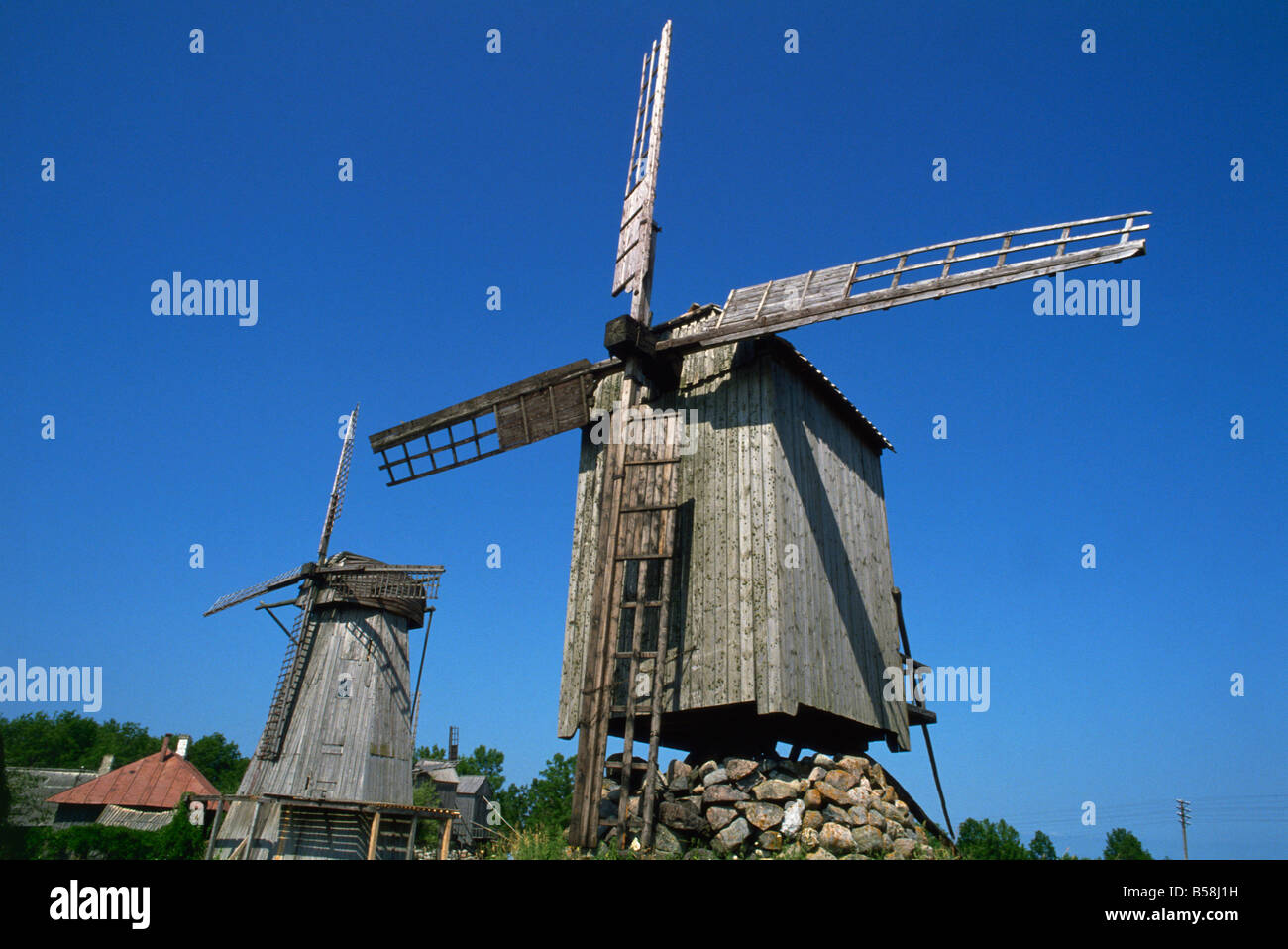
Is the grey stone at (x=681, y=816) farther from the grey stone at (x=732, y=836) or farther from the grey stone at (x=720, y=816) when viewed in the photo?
the grey stone at (x=732, y=836)

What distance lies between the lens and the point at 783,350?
43.7 ft

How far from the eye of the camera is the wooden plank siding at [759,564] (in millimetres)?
11883

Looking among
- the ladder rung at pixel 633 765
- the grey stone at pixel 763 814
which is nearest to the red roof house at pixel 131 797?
the ladder rung at pixel 633 765

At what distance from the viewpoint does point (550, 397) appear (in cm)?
1456

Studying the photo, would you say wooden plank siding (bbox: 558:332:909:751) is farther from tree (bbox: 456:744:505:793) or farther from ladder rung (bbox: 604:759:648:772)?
tree (bbox: 456:744:505:793)

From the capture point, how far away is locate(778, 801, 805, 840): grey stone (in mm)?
10789

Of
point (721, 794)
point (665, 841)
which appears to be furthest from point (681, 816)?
point (721, 794)

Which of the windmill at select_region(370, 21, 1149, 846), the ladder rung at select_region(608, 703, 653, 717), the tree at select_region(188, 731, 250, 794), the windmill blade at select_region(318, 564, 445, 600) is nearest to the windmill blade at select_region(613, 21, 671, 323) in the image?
the windmill at select_region(370, 21, 1149, 846)

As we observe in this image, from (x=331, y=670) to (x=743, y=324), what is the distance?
65.8 feet

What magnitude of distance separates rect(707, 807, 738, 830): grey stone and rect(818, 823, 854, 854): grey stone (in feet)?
4.07

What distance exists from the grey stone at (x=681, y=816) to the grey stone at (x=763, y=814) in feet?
2.15
